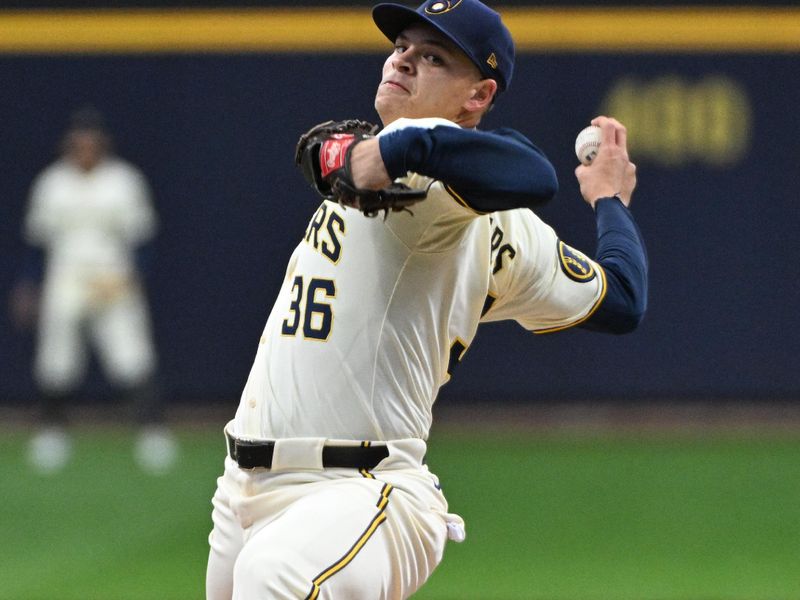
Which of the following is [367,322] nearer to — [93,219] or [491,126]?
[93,219]

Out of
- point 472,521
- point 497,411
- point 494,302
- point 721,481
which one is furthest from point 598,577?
point 497,411

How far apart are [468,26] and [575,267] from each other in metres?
0.68

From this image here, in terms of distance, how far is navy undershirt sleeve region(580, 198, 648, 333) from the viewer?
12.0ft

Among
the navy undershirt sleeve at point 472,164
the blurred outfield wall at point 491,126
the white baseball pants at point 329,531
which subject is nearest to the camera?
the navy undershirt sleeve at point 472,164

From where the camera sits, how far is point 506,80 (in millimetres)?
3523

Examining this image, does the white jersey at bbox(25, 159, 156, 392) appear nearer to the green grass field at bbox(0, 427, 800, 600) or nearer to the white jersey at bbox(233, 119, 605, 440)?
the green grass field at bbox(0, 427, 800, 600)

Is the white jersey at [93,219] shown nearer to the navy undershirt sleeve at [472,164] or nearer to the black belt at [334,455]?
the black belt at [334,455]

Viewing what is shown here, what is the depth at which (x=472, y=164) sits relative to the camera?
9.61 ft

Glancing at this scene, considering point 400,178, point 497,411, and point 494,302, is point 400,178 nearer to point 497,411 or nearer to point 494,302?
point 494,302

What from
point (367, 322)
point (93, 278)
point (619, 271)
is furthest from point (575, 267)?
point (93, 278)

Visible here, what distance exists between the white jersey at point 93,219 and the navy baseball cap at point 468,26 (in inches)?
285

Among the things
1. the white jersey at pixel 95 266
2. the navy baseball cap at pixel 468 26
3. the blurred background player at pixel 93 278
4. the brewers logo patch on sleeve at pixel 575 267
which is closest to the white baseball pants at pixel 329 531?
the brewers logo patch on sleeve at pixel 575 267

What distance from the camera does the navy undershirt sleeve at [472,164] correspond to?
290cm

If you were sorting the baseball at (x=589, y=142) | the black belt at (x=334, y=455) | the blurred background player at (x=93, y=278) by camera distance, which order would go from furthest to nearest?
the blurred background player at (x=93, y=278), the baseball at (x=589, y=142), the black belt at (x=334, y=455)
